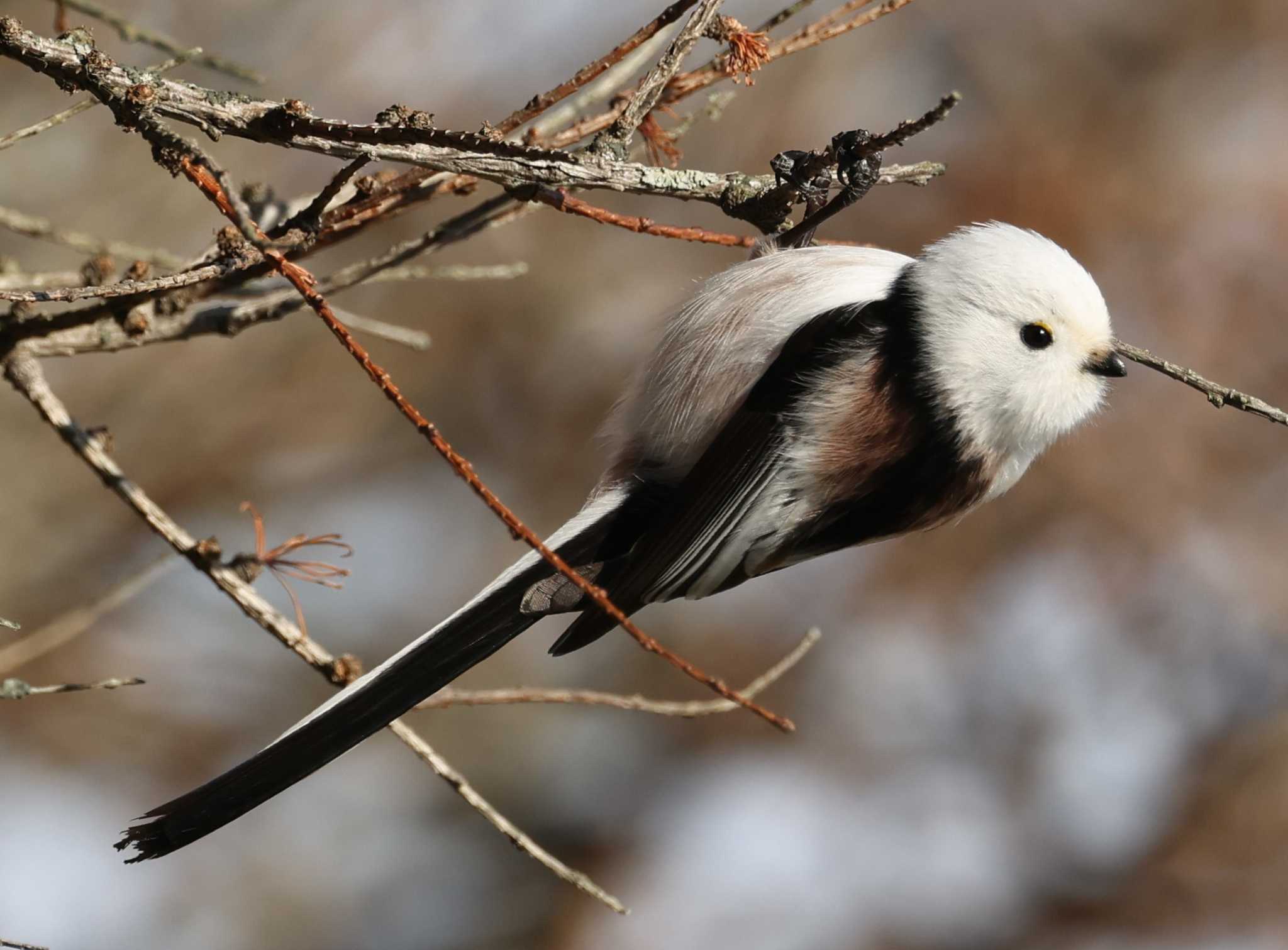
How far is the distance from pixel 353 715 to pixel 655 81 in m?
1.11

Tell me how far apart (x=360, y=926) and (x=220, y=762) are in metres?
1.40

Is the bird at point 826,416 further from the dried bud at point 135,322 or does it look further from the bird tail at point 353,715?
the dried bud at point 135,322

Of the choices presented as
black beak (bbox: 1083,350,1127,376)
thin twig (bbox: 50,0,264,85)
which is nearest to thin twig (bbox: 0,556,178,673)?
thin twig (bbox: 50,0,264,85)

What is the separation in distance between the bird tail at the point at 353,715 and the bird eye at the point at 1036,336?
38.2 inches

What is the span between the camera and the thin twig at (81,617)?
228 centimetres

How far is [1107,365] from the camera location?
2236 mm

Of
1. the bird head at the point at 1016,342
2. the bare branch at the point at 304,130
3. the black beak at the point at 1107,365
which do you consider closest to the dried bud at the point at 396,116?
the bare branch at the point at 304,130

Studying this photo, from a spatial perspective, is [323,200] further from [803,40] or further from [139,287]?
[803,40]

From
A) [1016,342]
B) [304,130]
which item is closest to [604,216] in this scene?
[304,130]

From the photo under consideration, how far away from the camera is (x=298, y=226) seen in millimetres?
1671

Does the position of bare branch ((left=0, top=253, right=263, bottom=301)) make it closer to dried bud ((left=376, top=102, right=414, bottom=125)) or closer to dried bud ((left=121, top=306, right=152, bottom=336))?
dried bud ((left=376, top=102, right=414, bottom=125))

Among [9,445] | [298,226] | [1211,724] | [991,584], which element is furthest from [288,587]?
[1211,724]

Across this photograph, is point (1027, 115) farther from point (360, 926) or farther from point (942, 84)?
point (360, 926)

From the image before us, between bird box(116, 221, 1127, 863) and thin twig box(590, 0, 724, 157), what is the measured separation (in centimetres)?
57
